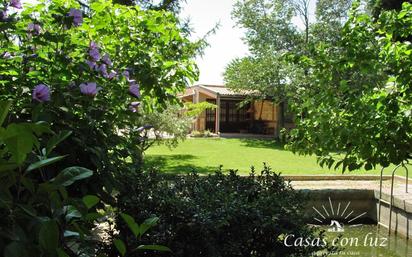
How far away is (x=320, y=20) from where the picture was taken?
93.0 ft

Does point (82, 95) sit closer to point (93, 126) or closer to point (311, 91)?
point (93, 126)

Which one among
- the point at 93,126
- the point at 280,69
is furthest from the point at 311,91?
the point at 280,69

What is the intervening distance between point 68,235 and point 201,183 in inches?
94.5

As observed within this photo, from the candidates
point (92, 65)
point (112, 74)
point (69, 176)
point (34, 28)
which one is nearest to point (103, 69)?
point (92, 65)

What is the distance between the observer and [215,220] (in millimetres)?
2729

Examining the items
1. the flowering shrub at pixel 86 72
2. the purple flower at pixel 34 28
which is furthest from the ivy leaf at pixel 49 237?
the purple flower at pixel 34 28

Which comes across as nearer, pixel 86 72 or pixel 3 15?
pixel 3 15

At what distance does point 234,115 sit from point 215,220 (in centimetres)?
2983

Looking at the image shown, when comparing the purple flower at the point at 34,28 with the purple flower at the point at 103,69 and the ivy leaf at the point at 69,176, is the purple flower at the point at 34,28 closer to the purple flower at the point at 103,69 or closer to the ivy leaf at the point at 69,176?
the purple flower at the point at 103,69

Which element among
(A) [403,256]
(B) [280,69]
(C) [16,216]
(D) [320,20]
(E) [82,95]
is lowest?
(A) [403,256]

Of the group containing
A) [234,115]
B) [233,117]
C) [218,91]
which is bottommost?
[233,117]

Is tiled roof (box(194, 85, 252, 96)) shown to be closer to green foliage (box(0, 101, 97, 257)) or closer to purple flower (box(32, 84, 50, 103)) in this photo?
purple flower (box(32, 84, 50, 103))

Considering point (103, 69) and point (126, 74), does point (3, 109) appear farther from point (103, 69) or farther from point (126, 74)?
point (126, 74)

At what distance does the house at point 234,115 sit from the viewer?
1223 inches
